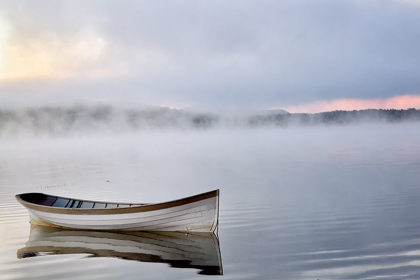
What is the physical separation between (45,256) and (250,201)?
45.4ft

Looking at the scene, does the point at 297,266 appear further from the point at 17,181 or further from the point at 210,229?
the point at 17,181

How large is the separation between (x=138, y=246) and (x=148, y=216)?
182 centimetres

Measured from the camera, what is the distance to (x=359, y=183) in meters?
36.5

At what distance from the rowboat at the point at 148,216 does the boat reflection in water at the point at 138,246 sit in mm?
313

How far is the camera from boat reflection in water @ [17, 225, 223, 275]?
56.8ft

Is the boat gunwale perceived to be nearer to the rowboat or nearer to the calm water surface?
the rowboat

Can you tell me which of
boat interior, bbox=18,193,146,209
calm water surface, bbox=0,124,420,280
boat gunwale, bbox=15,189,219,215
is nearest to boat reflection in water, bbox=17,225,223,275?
calm water surface, bbox=0,124,420,280

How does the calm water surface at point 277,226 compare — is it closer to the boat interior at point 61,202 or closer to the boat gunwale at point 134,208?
the boat gunwale at point 134,208

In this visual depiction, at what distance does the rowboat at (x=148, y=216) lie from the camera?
20391mm

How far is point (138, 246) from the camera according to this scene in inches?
771

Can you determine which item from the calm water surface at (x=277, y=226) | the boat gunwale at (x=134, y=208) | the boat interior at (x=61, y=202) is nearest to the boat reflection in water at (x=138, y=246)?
the calm water surface at (x=277, y=226)

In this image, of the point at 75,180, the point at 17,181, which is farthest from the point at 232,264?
the point at 17,181

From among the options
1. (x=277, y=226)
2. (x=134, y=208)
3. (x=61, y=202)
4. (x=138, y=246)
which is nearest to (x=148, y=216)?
(x=134, y=208)

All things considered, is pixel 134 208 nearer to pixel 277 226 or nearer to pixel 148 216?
pixel 148 216
